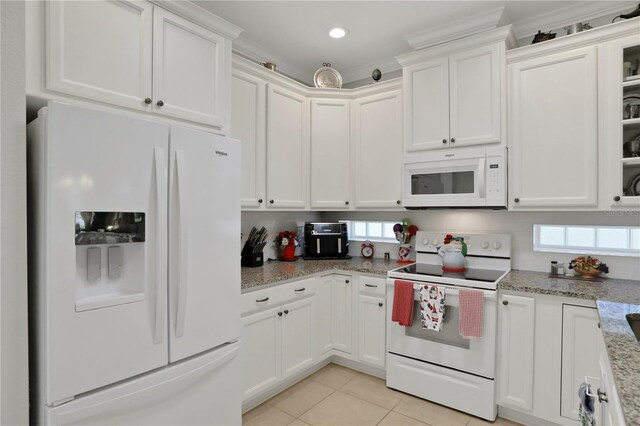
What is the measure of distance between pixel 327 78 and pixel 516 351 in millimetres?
2691

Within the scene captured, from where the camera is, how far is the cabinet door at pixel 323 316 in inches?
113

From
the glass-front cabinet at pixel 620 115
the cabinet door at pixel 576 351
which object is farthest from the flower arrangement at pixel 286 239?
the glass-front cabinet at pixel 620 115

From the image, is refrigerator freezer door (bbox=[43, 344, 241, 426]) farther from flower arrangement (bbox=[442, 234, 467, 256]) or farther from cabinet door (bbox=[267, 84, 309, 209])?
flower arrangement (bbox=[442, 234, 467, 256])

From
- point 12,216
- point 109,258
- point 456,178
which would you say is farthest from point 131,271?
point 456,178

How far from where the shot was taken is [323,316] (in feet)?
9.65

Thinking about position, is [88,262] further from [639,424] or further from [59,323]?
[639,424]

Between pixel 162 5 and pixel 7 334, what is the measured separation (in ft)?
5.76

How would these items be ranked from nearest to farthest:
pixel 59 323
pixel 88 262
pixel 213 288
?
pixel 59 323
pixel 88 262
pixel 213 288

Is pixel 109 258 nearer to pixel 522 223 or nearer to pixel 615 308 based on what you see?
pixel 615 308

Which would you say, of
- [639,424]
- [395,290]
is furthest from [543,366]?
[639,424]

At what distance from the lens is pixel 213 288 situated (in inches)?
68.1

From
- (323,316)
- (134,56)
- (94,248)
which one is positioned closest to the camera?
(94,248)

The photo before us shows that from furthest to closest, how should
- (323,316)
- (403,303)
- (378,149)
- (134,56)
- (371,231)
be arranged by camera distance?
(371,231), (378,149), (323,316), (403,303), (134,56)

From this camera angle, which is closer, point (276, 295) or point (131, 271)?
point (131, 271)
